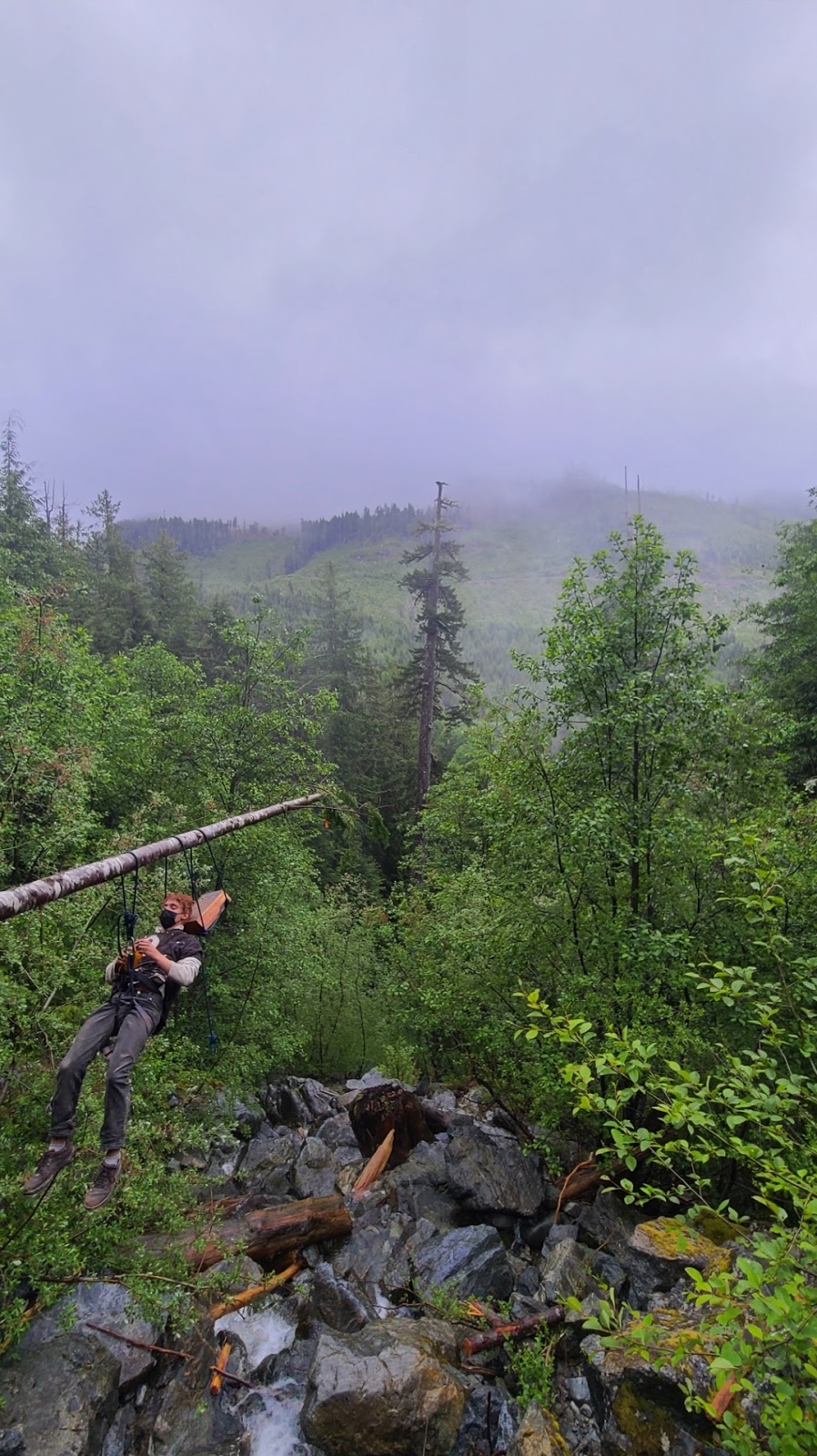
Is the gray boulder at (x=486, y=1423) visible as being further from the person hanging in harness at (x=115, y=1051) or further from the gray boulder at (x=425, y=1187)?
the person hanging in harness at (x=115, y=1051)

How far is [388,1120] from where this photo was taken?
11.2 meters

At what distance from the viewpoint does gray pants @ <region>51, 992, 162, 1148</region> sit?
550 cm

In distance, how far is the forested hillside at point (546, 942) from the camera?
387 cm

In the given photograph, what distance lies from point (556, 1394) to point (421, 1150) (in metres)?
4.72

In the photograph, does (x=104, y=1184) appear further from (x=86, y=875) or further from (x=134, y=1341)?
(x=86, y=875)

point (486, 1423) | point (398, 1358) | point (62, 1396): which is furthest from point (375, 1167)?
point (62, 1396)

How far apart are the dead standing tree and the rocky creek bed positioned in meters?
19.8

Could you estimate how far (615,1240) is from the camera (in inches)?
321

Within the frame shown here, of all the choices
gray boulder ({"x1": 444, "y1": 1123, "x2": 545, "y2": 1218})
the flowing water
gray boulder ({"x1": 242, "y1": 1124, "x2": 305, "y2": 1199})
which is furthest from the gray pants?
gray boulder ({"x1": 444, "y1": 1123, "x2": 545, "y2": 1218})

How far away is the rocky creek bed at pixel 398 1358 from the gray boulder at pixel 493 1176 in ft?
0.11

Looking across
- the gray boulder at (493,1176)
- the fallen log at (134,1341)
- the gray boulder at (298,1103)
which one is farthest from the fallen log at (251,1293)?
the gray boulder at (298,1103)

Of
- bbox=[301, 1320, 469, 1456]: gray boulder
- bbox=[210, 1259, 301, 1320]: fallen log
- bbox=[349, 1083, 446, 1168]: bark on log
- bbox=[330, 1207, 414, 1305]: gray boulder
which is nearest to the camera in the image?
bbox=[301, 1320, 469, 1456]: gray boulder

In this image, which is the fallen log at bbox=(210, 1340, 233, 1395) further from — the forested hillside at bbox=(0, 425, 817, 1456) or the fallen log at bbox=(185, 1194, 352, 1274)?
the forested hillside at bbox=(0, 425, 817, 1456)

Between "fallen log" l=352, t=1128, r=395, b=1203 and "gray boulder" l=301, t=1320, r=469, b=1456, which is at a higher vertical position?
"gray boulder" l=301, t=1320, r=469, b=1456
